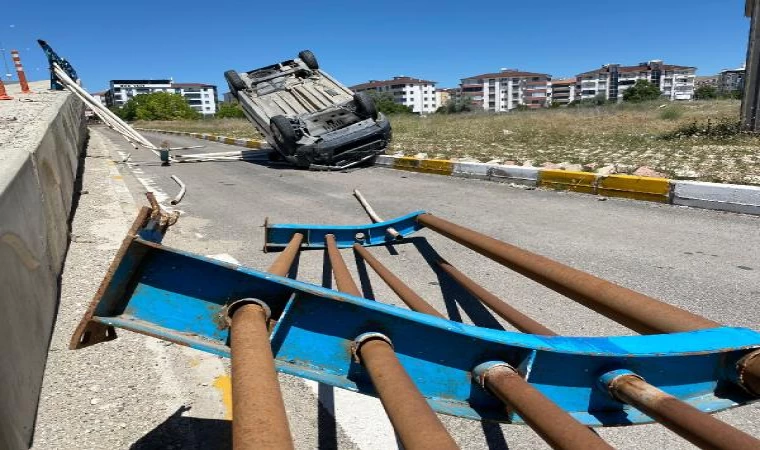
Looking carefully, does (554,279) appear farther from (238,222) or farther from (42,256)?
(238,222)

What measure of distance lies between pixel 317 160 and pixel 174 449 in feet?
30.3

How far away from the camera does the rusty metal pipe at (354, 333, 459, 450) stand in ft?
3.47

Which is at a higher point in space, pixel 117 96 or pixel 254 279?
pixel 117 96

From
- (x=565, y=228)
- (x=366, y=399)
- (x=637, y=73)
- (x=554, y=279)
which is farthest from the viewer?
(x=637, y=73)

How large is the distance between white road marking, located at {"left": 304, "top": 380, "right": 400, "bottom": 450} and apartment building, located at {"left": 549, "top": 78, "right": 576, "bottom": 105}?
156 m

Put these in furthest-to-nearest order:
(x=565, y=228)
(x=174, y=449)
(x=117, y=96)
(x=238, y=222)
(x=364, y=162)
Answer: (x=117, y=96)
(x=364, y=162)
(x=238, y=222)
(x=565, y=228)
(x=174, y=449)

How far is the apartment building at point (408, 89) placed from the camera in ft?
460

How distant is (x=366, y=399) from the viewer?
8.04 feet

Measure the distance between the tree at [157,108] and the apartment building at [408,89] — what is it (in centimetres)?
5802

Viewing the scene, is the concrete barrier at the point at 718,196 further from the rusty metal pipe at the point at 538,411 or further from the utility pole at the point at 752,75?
the utility pole at the point at 752,75

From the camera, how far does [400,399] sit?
121 centimetres

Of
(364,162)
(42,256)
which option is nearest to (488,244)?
(42,256)

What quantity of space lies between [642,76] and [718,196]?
150 meters

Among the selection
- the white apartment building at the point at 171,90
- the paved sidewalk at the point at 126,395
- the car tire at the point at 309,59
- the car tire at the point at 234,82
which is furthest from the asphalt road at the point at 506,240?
the white apartment building at the point at 171,90
